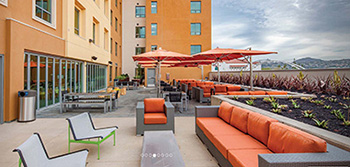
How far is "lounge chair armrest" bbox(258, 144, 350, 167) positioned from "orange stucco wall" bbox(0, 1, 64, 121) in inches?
303

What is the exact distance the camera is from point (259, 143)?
2.94 metres

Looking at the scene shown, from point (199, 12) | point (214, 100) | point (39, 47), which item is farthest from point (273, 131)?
point (199, 12)

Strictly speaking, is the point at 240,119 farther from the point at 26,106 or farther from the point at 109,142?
the point at 26,106

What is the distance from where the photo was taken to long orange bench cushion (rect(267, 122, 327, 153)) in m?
2.04

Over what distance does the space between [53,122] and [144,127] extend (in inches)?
137

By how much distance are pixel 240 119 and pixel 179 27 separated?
20.1m

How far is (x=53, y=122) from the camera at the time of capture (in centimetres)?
606

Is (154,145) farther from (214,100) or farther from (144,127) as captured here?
(214,100)

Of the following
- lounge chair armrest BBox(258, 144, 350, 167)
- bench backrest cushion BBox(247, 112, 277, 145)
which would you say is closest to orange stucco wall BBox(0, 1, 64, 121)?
bench backrest cushion BBox(247, 112, 277, 145)

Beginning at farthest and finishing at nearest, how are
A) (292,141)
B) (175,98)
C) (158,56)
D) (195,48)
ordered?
(195,48)
(158,56)
(175,98)
(292,141)

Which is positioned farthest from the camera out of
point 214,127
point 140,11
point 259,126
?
point 140,11

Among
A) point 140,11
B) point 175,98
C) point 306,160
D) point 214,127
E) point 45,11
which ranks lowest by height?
point 214,127

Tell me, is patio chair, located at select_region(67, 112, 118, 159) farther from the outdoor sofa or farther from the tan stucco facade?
the tan stucco facade

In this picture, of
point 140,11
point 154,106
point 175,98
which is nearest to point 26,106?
point 154,106
